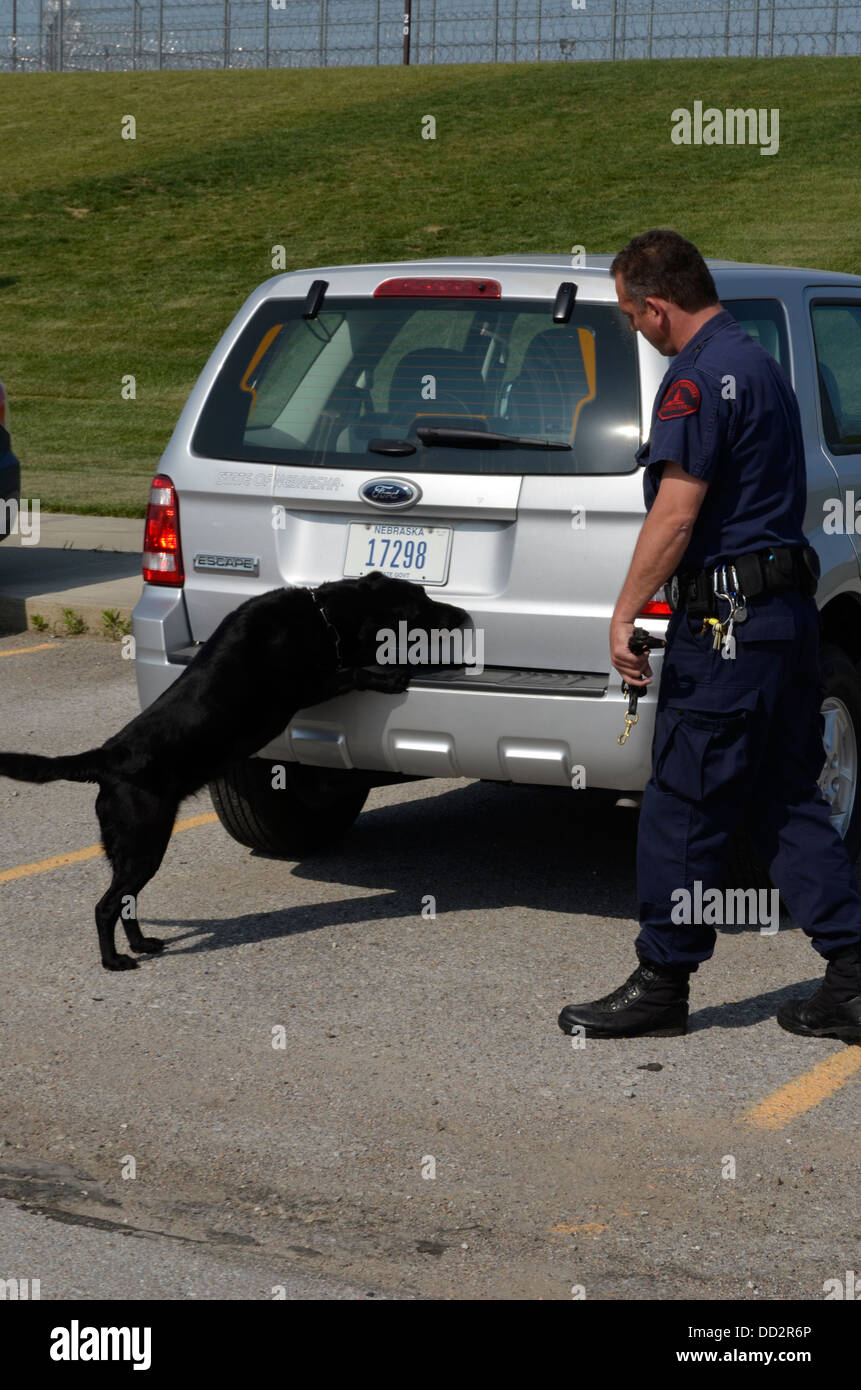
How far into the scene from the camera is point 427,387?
5359 mm

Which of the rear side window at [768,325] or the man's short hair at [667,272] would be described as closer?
the man's short hair at [667,272]

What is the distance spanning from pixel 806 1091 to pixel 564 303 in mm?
2391

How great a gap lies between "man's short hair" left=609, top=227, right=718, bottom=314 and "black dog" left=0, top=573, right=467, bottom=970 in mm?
1178

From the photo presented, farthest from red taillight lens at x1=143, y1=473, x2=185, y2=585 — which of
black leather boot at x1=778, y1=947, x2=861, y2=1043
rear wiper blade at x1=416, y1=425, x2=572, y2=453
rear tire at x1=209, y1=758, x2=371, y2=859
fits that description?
black leather boot at x1=778, y1=947, x2=861, y2=1043

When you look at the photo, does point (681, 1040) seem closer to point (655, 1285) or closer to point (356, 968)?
point (356, 968)

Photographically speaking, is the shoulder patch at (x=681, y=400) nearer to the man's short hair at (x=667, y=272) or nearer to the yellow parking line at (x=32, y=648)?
the man's short hair at (x=667, y=272)

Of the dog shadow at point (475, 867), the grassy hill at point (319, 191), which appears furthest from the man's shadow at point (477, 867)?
the grassy hill at point (319, 191)

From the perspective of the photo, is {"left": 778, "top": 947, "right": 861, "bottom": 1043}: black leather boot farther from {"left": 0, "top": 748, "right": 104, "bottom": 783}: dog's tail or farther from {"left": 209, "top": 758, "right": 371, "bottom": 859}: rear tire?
{"left": 0, "top": 748, "right": 104, "bottom": 783}: dog's tail

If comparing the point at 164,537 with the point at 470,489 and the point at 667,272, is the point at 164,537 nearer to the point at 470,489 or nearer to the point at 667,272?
the point at 470,489

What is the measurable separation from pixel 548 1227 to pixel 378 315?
9.95 feet

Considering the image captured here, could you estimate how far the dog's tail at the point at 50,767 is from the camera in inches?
199

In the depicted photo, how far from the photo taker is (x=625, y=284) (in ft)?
14.6

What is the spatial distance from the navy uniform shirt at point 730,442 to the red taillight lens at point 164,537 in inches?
70.0
